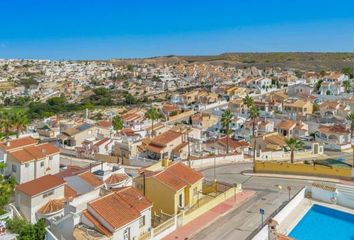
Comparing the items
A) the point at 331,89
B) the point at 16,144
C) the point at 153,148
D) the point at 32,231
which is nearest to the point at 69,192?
the point at 32,231

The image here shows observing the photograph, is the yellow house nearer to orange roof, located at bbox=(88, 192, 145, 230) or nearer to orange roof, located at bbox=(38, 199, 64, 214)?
orange roof, located at bbox=(88, 192, 145, 230)

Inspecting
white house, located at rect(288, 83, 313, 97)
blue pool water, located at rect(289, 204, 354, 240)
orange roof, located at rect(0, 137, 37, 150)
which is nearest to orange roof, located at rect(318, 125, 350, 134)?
blue pool water, located at rect(289, 204, 354, 240)

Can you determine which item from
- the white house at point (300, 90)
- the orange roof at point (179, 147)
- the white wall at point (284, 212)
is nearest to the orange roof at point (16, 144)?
the orange roof at point (179, 147)

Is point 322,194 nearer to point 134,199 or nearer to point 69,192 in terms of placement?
point 134,199

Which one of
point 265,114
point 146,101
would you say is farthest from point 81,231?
point 146,101

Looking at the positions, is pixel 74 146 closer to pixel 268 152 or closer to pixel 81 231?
pixel 268 152

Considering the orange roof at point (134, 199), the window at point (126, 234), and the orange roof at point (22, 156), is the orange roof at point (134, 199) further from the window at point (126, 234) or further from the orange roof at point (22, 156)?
the orange roof at point (22, 156)
